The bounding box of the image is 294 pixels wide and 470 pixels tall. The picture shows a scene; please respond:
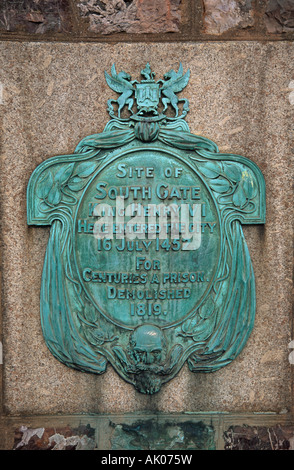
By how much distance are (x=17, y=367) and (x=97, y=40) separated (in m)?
1.74

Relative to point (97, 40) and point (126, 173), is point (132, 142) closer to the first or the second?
point (126, 173)

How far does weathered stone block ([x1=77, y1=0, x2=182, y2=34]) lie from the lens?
2.48 metres

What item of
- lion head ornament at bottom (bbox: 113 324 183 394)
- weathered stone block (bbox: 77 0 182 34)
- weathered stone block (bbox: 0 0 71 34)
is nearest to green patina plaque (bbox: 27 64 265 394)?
lion head ornament at bottom (bbox: 113 324 183 394)

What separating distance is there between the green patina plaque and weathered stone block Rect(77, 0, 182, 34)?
0.83 feet

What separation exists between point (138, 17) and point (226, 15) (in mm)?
452

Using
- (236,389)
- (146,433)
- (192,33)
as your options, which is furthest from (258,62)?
(146,433)

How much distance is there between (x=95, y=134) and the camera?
97.3 inches

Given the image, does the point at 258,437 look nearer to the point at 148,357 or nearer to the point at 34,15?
the point at 148,357

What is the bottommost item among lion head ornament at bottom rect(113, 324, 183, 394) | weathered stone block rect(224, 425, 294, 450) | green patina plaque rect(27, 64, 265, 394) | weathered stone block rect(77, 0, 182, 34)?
weathered stone block rect(224, 425, 294, 450)

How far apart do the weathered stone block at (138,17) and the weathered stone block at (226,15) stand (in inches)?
6.1

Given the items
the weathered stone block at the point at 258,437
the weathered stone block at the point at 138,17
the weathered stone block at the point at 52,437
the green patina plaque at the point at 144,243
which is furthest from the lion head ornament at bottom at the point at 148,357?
the weathered stone block at the point at 138,17

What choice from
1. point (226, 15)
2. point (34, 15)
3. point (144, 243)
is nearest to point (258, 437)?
point (144, 243)

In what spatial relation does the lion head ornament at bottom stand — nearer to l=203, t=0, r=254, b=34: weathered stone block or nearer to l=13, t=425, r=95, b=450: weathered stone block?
l=13, t=425, r=95, b=450: weathered stone block

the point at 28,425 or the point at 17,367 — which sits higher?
the point at 17,367
